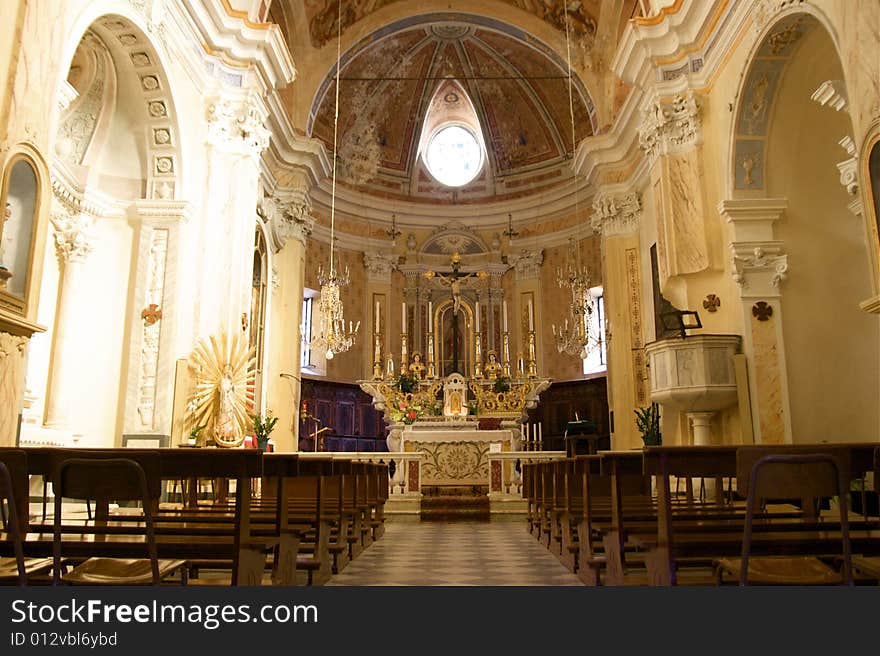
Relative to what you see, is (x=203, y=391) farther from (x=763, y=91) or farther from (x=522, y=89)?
(x=522, y=89)

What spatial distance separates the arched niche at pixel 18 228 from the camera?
5258 mm

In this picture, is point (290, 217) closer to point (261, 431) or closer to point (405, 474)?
point (261, 431)

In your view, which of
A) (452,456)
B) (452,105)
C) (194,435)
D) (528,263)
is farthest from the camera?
(452,105)

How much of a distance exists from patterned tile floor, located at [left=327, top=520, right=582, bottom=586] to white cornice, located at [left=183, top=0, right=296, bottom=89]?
24.6 feet

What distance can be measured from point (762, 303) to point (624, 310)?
201 inches

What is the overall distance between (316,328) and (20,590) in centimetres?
1398

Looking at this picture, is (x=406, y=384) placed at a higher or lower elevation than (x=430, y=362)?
lower

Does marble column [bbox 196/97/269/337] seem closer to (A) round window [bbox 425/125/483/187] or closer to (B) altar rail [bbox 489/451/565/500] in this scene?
(B) altar rail [bbox 489/451/565/500]

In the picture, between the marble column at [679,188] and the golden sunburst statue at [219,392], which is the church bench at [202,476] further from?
the marble column at [679,188]

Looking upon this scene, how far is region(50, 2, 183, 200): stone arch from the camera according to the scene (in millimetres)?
7977

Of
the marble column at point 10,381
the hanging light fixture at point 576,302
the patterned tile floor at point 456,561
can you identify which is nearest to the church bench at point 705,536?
the patterned tile floor at point 456,561

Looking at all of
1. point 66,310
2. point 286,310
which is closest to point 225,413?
point 66,310

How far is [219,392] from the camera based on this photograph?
9188 mm

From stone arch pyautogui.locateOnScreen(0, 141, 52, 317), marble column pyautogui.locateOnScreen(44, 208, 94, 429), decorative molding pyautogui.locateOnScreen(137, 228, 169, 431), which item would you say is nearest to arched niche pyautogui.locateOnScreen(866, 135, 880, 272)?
stone arch pyautogui.locateOnScreen(0, 141, 52, 317)
